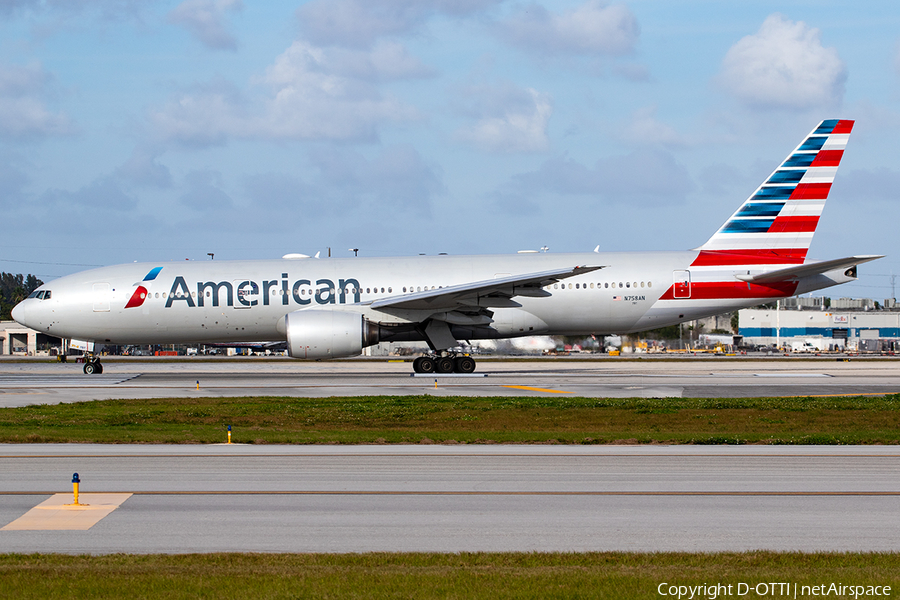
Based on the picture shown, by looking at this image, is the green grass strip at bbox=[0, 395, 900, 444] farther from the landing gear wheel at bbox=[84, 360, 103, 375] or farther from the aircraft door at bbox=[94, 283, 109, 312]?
the landing gear wheel at bbox=[84, 360, 103, 375]

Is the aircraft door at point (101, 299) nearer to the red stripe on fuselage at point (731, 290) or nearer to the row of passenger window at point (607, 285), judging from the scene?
the row of passenger window at point (607, 285)

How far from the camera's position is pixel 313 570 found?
656cm

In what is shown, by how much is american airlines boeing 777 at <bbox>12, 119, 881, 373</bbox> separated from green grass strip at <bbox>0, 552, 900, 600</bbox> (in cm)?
2262

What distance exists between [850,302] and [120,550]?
394ft

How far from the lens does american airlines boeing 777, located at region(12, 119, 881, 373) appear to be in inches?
1198

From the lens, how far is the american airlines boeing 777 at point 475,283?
99.8 ft

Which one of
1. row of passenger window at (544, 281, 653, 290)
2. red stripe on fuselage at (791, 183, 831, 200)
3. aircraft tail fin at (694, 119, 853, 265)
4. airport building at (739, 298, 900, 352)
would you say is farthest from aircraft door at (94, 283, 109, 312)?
airport building at (739, 298, 900, 352)

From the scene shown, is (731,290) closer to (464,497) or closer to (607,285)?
(607,285)

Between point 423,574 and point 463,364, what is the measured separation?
24050 mm

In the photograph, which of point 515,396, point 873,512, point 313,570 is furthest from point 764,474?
point 515,396

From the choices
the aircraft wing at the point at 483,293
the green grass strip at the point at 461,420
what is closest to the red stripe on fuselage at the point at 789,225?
the aircraft wing at the point at 483,293

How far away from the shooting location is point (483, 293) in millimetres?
28719
